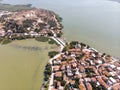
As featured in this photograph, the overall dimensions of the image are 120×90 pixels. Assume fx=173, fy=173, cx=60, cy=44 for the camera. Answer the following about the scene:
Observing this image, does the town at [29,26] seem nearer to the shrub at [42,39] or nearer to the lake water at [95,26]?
the shrub at [42,39]

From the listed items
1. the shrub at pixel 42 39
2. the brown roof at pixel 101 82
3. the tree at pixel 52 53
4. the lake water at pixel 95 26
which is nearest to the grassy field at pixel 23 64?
the tree at pixel 52 53

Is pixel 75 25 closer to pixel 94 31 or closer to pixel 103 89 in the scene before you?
pixel 94 31

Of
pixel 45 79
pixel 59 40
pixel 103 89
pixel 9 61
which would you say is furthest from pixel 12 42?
pixel 103 89

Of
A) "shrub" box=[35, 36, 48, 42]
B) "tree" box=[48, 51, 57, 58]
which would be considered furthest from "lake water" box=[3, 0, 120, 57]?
"tree" box=[48, 51, 57, 58]

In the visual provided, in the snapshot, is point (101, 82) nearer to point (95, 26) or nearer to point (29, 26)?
point (95, 26)

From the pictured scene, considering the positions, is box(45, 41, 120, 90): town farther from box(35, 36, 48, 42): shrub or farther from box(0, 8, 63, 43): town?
box(0, 8, 63, 43): town

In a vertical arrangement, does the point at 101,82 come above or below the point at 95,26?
below

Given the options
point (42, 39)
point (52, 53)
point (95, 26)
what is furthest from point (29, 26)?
point (95, 26)

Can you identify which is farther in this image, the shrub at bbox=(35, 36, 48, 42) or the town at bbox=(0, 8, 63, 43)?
the town at bbox=(0, 8, 63, 43)

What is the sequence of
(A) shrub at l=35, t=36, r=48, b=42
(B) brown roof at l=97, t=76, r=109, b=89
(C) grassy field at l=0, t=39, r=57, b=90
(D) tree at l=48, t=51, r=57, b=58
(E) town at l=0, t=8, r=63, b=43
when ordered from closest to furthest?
(B) brown roof at l=97, t=76, r=109, b=89 → (C) grassy field at l=0, t=39, r=57, b=90 → (D) tree at l=48, t=51, r=57, b=58 → (A) shrub at l=35, t=36, r=48, b=42 → (E) town at l=0, t=8, r=63, b=43
